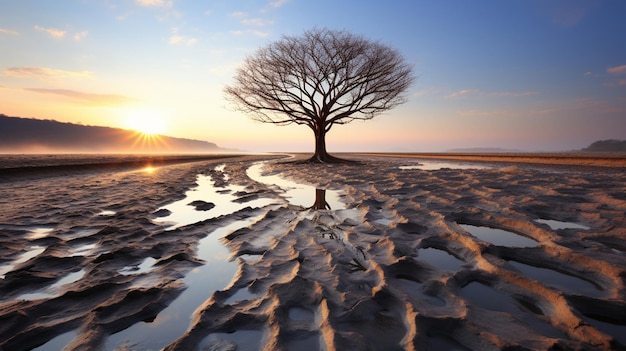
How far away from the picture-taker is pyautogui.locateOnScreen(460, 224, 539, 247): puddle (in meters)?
3.27

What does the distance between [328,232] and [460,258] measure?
169cm

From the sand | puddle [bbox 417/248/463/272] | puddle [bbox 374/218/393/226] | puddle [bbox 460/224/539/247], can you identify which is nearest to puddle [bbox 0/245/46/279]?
the sand

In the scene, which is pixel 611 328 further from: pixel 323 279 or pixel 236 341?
pixel 236 341

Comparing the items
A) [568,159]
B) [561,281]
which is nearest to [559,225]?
[561,281]

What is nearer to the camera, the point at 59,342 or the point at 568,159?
the point at 59,342

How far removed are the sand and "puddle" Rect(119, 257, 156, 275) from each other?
6 centimetres

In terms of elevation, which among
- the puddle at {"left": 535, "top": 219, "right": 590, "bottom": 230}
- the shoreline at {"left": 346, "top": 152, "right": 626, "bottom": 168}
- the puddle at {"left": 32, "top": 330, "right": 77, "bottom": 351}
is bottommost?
the puddle at {"left": 32, "top": 330, "right": 77, "bottom": 351}

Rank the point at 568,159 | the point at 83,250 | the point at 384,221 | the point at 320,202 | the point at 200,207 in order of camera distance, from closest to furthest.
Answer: the point at 83,250, the point at 384,221, the point at 200,207, the point at 320,202, the point at 568,159

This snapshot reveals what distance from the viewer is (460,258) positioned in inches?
114

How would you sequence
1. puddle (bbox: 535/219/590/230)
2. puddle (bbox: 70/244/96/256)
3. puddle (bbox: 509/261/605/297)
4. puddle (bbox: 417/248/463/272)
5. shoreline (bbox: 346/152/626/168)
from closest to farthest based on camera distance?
puddle (bbox: 509/261/605/297) < puddle (bbox: 417/248/463/272) < puddle (bbox: 70/244/96/256) < puddle (bbox: 535/219/590/230) < shoreline (bbox: 346/152/626/168)

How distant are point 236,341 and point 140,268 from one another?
1.79m

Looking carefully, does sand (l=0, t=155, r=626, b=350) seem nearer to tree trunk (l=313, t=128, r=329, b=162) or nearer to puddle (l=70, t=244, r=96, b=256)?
puddle (l=70, t=244, r=96, b=256)

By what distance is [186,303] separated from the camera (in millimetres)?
2154

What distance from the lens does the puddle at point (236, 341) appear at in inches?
63.5
